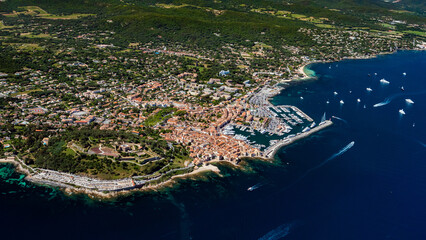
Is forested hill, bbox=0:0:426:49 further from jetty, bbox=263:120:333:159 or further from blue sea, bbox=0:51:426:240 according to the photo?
blue sea, bbox=0:51:426:240

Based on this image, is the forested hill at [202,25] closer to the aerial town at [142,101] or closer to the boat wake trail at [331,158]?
the aerial town at [142,101]

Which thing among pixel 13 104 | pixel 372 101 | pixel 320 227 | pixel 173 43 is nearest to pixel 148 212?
pixel 320 227

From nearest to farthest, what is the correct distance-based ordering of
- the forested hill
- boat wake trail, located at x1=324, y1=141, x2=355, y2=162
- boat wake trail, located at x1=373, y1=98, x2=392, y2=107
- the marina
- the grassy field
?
boat wake trail, located at x1=324, y1=141, x2=355, y2=162 → the marina → boat wake trail, located at x1=373, y1=98, x2=392, y2=107 → the grassy field → the forested hill

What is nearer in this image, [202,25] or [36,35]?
[36,35]

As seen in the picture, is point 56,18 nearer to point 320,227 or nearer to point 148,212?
point 148,212

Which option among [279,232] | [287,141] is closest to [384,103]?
[287,141]

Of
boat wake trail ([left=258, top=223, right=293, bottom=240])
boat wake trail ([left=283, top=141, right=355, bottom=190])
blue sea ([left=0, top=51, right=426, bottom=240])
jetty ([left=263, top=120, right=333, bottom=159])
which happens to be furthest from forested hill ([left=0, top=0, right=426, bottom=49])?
boat wake trail ([left=258, top=223, right=293, bottom=240])

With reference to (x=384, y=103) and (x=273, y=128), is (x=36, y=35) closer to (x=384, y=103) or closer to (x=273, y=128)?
(x=273, y=128)
